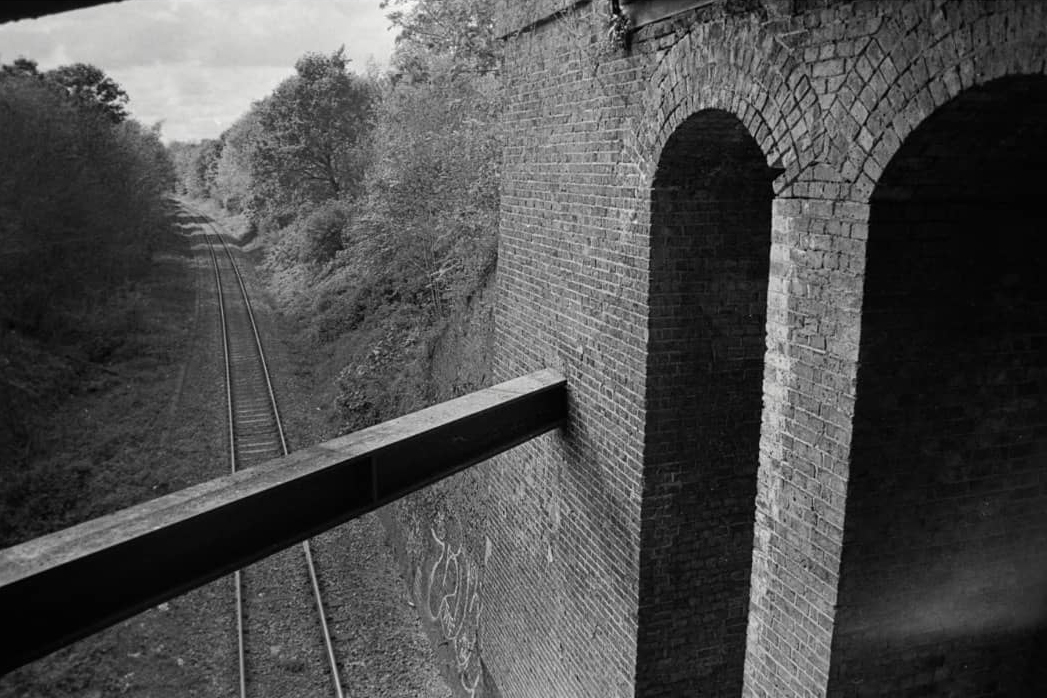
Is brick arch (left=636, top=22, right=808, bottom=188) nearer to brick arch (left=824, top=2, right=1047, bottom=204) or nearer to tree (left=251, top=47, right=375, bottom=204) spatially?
brick arch (left=824, top=2, right=1047, bottom=204)

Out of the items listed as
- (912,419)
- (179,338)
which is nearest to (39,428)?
(179,338)

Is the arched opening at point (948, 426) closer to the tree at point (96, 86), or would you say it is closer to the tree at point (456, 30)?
the tree at point (456, 30)

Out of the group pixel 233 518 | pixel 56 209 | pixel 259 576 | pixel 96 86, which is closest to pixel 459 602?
pixel 259 576

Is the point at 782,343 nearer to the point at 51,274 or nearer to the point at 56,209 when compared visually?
the point at 56,209

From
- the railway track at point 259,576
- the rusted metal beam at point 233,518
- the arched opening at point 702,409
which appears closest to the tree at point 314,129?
the railway track at point 259,576

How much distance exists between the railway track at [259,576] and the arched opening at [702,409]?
5.35m

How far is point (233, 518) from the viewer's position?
179 inches

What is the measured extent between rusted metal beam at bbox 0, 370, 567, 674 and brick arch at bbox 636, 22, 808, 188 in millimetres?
2189

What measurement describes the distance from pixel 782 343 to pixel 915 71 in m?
1.32

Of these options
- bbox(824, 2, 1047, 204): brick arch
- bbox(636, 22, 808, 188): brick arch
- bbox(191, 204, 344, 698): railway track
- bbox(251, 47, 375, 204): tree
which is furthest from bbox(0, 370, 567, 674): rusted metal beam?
bbox(251, 47, 375, 204): tree

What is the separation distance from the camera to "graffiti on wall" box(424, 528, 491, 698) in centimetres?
899

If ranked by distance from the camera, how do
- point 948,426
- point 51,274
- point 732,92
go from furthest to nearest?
point 51,274, point 732,92, point 948,426

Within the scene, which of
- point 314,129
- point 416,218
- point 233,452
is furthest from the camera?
point 314,129

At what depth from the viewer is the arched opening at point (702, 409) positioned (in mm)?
4898
